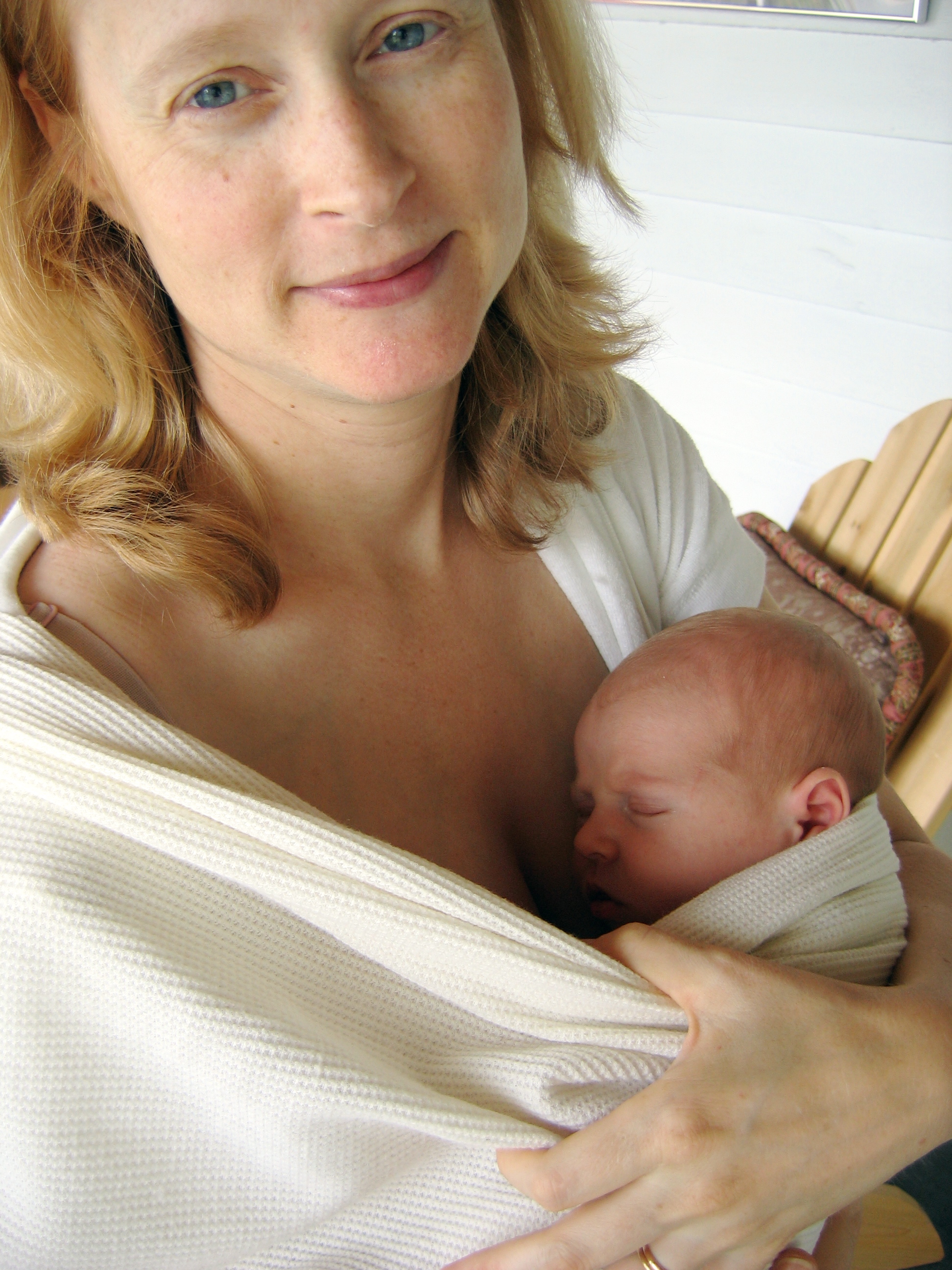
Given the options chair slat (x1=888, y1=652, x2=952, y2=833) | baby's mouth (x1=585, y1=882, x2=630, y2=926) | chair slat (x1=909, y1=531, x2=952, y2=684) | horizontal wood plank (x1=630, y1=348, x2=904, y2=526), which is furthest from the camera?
horizontal wood plank (x1=630, y1=348, x2=904, y2=526)

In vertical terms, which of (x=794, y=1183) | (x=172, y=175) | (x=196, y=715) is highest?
(x=172, y=175)

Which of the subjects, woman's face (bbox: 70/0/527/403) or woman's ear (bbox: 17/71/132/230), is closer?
woman's face (bbox: 70/0/527/403)

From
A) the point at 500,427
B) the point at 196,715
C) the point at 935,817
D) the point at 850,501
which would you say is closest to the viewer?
the point at 196,715

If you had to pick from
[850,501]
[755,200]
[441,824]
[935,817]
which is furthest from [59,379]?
[755,200]

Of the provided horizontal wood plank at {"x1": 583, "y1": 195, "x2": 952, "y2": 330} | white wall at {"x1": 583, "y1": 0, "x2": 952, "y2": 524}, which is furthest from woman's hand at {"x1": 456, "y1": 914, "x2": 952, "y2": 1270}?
white wall at {"x1": 583, "y1": 0, "x2": 952, "y2": 524}

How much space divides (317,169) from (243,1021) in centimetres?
59

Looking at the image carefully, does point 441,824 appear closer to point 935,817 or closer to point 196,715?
point 196,715

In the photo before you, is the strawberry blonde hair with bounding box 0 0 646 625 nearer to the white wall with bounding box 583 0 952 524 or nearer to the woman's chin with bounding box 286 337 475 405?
the woman's chin with bounding box 286 337 475 405

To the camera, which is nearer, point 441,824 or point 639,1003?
point 639,1003

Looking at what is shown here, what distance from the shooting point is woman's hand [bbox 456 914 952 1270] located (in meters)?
0.70

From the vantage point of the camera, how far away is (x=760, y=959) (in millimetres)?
779

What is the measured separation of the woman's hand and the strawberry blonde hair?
51 cm

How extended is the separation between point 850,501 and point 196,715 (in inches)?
76.4

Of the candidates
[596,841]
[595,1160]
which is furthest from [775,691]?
[595,1160]
